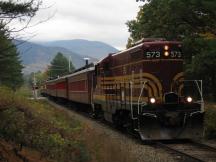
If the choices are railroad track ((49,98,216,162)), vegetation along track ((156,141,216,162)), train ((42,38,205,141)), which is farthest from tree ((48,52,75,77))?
vegetation along track ((156,141,216,162))

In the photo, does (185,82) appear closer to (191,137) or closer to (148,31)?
A: (191,137)

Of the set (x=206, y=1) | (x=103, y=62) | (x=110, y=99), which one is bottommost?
(x=110, y=99)

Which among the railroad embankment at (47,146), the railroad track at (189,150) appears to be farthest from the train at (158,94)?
the railroad embankment at (47,146)

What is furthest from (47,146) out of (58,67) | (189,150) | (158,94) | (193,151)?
(58,67)

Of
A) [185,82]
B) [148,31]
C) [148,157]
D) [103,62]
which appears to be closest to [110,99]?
[103,62]

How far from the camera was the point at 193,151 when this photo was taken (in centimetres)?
1501

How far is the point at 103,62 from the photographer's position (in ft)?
76.6

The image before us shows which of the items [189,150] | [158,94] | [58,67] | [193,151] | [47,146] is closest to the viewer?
[47,146]

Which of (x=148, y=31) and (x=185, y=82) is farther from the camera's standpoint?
(x=148, y=31)

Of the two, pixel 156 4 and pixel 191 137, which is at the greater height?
pixel 156 4

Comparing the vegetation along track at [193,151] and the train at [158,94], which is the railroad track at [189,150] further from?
the train at [158,94]

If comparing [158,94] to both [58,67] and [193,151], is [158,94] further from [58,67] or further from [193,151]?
[58,67]

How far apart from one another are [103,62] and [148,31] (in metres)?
18.7

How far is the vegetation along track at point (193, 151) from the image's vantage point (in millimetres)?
13406
